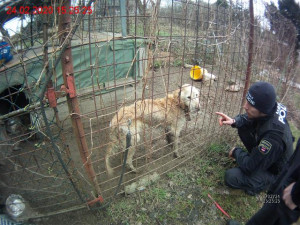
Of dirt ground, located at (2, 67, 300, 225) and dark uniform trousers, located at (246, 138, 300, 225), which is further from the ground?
dark uniform trousers, located at (246, 138, 300, 225)

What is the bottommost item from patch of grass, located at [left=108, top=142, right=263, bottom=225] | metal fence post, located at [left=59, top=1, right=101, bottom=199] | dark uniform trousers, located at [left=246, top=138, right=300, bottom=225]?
patch of grass, located at [left=108, top=142, right=263, bottom=225]

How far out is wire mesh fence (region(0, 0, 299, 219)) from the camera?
1.76 meters

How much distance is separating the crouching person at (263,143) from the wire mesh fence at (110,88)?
0.67 m

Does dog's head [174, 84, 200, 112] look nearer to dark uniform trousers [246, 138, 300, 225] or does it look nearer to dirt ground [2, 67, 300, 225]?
dirt ground [2, 67, 300, 225]

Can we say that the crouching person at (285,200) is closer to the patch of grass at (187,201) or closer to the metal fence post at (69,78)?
the patch of grass at (187,201)

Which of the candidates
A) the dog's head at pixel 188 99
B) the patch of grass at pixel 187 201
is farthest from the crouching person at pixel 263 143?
the dog's head at pixel 188 99

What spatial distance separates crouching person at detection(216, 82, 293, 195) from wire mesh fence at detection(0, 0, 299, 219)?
2.21ft

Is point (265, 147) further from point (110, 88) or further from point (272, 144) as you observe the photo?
point (110, 88)

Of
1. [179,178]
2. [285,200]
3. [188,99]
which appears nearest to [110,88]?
[188,99]

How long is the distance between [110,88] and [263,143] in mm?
2149

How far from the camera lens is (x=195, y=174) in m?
3.09

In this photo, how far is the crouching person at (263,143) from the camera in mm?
2227

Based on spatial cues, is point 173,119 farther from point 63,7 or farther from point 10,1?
point 10,1

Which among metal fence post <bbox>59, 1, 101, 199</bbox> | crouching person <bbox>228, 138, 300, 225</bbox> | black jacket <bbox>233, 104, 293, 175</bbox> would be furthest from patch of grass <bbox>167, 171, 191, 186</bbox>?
metal fence post <bbox>59, 1, 101, 199</bbox>
